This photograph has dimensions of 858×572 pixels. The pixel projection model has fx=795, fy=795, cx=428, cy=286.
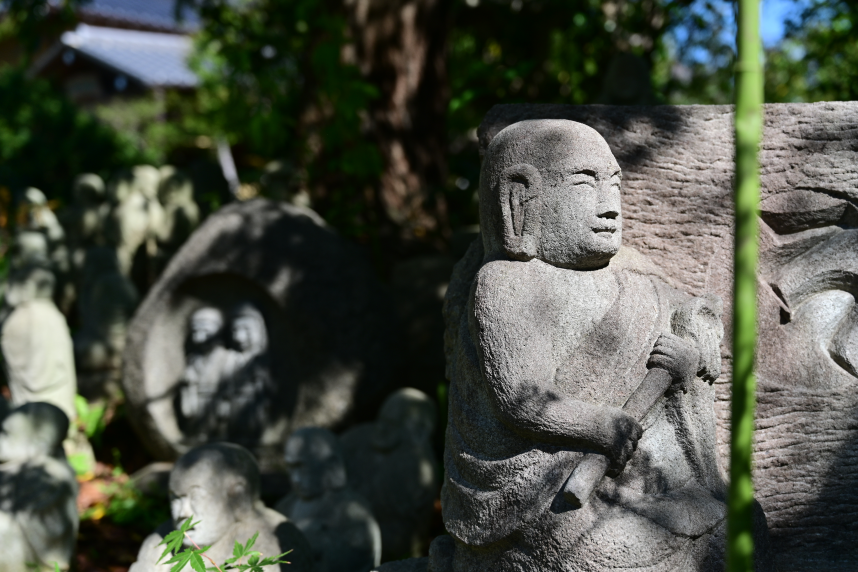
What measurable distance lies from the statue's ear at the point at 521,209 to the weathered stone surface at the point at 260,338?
8.70 ft

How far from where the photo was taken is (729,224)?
2.95 m

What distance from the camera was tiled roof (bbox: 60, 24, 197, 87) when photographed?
18.6 meters

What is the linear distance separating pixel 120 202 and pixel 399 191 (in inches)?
115

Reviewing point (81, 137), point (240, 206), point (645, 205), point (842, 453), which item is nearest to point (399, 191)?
point (240, 206)

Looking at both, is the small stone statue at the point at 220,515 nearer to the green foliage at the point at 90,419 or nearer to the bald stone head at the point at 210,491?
the bald stone head at the point at 210,491

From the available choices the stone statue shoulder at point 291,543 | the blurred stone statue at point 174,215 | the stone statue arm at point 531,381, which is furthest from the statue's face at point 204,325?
the stone statue arm at point 531,381

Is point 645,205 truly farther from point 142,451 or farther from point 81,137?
point 81,137

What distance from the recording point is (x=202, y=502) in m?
3.25

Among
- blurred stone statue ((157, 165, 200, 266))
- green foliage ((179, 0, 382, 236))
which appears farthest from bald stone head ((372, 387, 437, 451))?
blurred stone statue ((157, 165, 200, 266))

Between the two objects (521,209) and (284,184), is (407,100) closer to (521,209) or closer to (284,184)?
(284,184)

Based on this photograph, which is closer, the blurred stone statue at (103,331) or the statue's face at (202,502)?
the statue's face at (202,502)

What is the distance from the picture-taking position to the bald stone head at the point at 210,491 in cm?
325

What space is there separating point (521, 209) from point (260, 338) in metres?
3.08

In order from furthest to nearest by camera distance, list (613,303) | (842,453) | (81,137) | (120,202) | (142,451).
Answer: (81,137) → (120,202) → (142,451) → (842,453) → (613,303)
